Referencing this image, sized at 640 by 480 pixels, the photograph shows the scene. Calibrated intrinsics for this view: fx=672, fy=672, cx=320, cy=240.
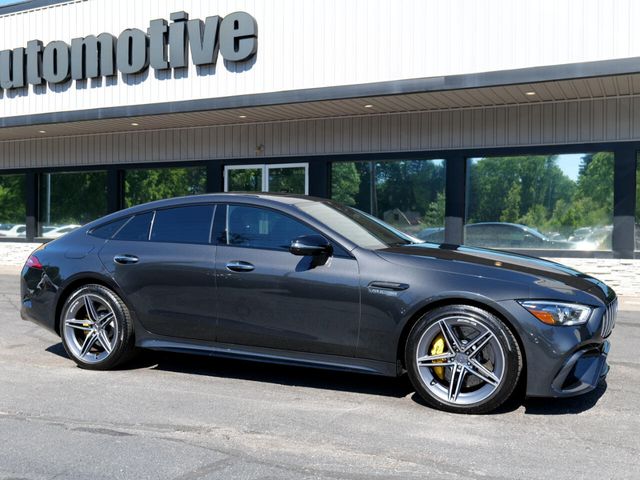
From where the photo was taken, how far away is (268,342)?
504 cm

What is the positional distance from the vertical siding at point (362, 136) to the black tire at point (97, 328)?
27.1 feet

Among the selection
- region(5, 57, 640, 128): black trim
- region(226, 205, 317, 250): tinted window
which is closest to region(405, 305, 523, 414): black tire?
region(226, 205, 317, 250): tinted window

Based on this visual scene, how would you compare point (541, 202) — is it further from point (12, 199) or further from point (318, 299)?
point (12, 199)

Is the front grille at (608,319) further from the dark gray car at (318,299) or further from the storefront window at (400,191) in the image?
the storefront window at (400,191)

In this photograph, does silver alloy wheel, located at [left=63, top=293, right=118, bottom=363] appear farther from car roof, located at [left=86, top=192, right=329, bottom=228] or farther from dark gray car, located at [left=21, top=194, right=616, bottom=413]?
car roof, located at [left=86, top=192, right=329, bottom=228]

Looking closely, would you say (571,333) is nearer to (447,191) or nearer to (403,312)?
(403,312)

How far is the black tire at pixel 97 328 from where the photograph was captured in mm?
5578

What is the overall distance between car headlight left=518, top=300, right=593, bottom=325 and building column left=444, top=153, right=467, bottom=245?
8077 mm

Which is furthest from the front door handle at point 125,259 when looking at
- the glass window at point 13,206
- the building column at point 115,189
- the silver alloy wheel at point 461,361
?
the glass window at point 13,206

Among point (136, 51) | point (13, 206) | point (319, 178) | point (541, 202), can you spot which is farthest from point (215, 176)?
point (541, 202)

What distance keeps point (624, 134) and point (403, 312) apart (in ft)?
26.8

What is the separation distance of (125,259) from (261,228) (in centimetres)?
122

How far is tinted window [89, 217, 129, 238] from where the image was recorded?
5.84 meters

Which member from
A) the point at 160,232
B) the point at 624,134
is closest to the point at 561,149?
the point at 624,134
